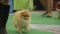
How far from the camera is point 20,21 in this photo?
253cm

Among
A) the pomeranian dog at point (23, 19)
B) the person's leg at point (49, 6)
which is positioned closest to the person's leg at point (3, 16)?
the pomeranian dog at point (23, 19)

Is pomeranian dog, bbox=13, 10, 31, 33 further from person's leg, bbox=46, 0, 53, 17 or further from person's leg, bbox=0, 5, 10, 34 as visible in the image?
person's leg, bbox=46, 0, 53, 17

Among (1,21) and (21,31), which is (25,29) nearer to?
(21,31)

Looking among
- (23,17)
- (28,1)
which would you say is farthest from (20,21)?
(28,1)

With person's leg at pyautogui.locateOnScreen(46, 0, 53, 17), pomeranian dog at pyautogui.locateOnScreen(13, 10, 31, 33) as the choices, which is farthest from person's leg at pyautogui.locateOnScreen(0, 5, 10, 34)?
person's leg at pyautogui.locateOnScreen(46, 0, 53, 17)

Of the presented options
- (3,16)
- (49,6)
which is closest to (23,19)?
(3,16)

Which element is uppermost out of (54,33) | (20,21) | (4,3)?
(4,3)

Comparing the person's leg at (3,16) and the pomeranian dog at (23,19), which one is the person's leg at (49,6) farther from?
the person's leg at (3,16)

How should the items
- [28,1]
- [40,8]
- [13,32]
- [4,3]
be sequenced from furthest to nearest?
[40,8] → [28,1] → [13,32] → [4,3]

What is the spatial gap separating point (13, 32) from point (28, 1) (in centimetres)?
269

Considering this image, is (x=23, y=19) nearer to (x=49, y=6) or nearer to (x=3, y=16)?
(x=3, y=16)

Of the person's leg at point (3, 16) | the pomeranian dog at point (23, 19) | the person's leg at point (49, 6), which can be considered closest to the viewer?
the person's leg at point (3, 16)

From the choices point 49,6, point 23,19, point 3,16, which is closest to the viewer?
point 3,16

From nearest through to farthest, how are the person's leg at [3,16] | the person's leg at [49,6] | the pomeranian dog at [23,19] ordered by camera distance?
the person's leg at [3,16]
the pomeranian dog at [23,19]
the person's leg at [49,6]
